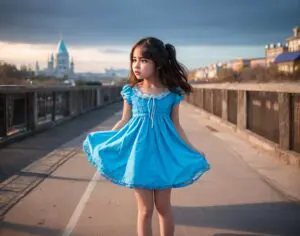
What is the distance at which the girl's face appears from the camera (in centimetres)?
360

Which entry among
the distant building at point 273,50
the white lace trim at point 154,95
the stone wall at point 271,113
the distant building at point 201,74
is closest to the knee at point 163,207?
the white lace trim at point 154,95

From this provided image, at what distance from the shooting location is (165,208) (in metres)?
3.72

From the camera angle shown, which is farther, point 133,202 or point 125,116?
point 133,202

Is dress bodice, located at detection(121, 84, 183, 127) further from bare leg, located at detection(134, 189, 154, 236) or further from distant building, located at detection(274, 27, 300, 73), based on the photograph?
distant building, located at detection(274, 27, 300, 73)

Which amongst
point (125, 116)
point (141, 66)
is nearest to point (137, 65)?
point (141, 66)

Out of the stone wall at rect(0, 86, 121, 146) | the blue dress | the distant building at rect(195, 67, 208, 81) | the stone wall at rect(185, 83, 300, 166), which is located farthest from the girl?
the distant building at rect(195, 67, 208, 81)

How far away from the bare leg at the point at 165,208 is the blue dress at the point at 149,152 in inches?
7.4

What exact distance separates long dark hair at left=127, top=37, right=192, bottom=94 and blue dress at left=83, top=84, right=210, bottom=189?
0.09 m

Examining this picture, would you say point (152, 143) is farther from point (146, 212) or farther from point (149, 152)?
point (146, 212)

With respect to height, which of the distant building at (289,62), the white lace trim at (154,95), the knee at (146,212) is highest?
the distant building at (289,62)

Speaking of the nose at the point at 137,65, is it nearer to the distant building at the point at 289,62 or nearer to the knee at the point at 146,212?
the knee at the point at 146,212

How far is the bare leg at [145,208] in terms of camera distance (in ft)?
11.7

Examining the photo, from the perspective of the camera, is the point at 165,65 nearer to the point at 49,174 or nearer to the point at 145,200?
the point at 145,200

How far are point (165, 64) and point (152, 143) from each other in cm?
66
